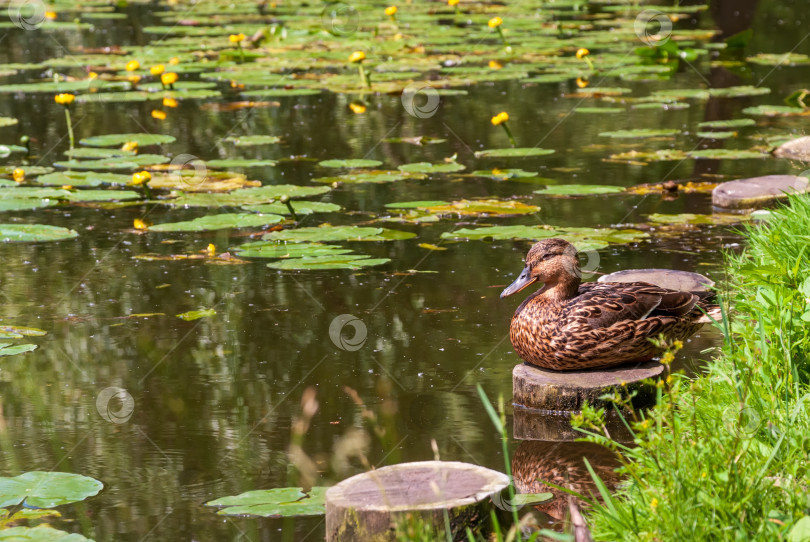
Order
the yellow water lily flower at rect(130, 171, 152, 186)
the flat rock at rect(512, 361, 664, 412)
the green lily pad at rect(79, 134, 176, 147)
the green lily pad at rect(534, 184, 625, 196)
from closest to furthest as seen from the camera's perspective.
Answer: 1. the flat rock at rect(512, 361, 664, 412)
2. the yellow water lily flower at rect(130, 171, 152, 186)
3. the green lily pad at rect(534, 184, 625, 196)
4. the green lily pad at rect(79, 134, 176, 147)

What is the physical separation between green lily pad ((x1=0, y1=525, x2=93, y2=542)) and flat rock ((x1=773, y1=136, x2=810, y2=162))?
642 cm

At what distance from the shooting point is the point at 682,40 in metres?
14.7

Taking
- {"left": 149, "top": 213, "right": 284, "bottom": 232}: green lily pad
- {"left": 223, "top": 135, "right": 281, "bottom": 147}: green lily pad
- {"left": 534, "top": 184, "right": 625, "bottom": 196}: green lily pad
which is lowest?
{"left": 534, "top": 184, "right": 625, "bottom": 196}: green lily pad

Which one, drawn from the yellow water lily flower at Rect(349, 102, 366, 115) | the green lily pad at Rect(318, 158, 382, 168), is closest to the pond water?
the yellow water lily flower at Rect(349, 102, 366, 115)

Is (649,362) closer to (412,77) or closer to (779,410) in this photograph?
(779,410)

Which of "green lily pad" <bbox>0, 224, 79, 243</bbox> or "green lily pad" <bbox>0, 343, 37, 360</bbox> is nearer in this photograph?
"green lily pad" <bbox>0, 343, 37, 360</bbox>

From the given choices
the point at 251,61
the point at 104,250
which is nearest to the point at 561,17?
the point at 251,61

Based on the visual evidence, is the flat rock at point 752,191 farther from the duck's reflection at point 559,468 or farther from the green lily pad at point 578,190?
the duck's reflection at point 559,468

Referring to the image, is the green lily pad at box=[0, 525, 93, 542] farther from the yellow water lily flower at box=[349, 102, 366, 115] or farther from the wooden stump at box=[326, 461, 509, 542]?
the yellow water lily flower at box=[349, 102, 366, 115]

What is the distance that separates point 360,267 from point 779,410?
2872mm

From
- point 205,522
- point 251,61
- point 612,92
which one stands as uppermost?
point 251,61

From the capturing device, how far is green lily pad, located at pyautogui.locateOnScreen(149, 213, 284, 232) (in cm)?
657

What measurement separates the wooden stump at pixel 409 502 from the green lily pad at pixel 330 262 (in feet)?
8.83

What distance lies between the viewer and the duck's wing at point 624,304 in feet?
14.1
